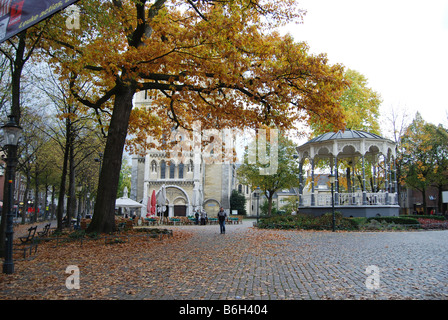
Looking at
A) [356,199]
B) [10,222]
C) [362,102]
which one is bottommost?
[10,222]

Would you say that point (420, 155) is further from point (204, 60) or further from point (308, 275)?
point (308, 275)

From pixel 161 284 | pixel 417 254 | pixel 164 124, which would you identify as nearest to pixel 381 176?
pixel 164 124

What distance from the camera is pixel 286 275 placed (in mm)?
7453

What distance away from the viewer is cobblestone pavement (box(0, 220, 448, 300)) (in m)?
5.86

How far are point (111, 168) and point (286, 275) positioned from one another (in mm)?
10304

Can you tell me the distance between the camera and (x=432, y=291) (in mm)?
5918

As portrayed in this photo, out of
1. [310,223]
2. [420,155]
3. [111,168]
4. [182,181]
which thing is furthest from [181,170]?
[111,168]

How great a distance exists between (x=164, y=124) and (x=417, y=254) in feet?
51.7

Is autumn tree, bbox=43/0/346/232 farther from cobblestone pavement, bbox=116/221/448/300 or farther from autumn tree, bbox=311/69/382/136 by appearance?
autumn tree, bbox=311/69/382/136

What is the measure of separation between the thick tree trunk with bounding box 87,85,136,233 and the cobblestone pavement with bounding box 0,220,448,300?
4737 mm

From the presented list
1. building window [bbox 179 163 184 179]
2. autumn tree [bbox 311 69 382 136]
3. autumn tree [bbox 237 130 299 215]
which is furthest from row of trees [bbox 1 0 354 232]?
building window [bbox 179 163 184 179]

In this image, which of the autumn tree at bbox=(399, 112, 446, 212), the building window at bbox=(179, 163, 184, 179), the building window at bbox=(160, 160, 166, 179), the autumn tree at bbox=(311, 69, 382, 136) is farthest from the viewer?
the building window at bbox=(160, 160, 166, 179)

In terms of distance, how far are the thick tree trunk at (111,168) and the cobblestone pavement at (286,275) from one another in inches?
187

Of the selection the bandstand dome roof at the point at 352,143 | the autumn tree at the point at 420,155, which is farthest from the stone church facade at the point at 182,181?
the bandstand dome roof at the point at 352,143
